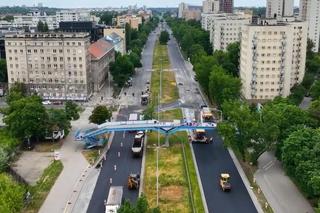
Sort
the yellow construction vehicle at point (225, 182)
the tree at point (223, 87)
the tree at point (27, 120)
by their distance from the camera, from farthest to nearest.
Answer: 1. the tree at point (223, 87)
2. the tree at point (27, 120)
3. the yellow construction vehicle at point (225, 182)

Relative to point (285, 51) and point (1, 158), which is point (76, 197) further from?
point (285, 51)

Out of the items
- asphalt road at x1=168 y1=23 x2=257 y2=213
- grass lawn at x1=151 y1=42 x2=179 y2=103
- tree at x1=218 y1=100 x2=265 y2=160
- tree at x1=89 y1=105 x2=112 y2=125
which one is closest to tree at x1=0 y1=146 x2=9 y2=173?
tree at x1=89 y1=105 x2=112 y2=125

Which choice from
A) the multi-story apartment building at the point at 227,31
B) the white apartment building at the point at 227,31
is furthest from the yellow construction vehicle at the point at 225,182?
the multi-story apartment building at the point at 227,31

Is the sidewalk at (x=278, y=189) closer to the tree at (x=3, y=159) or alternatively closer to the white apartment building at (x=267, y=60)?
the tree at (x=3, y=159)

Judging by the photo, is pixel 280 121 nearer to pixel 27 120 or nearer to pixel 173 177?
pixel 173 177

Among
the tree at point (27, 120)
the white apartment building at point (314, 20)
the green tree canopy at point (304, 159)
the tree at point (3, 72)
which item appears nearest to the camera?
the green tree canopy at point (304, 159)

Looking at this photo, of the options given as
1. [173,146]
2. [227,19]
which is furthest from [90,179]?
[227,19]
